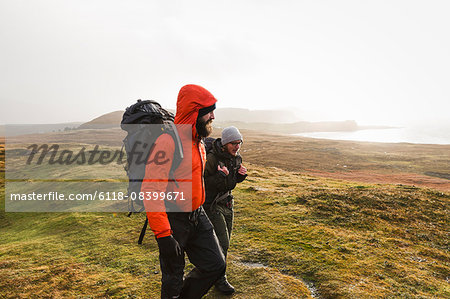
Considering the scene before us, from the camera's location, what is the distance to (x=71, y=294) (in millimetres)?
4855

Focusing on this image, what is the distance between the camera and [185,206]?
10.5ft

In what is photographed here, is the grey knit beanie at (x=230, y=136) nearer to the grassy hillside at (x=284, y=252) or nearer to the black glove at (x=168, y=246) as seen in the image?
the black glove at (x=168, y=246)

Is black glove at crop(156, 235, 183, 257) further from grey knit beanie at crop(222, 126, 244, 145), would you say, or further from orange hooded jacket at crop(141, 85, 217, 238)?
grey knit beanie at crop(222, 126, 244, 145)

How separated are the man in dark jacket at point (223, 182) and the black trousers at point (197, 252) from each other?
0.90 meters

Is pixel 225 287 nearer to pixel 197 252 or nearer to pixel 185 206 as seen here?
pixel 197 252

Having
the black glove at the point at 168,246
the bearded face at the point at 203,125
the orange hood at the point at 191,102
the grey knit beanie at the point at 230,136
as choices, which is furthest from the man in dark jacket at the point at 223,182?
the black glove at the point at 168,246

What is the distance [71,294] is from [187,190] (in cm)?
374

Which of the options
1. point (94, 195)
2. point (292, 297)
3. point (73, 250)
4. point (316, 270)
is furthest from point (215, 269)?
point (94, 195)

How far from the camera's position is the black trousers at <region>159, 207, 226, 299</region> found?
3.19m

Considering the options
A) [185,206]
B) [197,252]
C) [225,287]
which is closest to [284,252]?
[225,287]

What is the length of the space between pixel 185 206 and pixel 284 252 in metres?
3.89

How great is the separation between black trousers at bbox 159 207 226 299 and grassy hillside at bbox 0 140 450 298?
4.35ft

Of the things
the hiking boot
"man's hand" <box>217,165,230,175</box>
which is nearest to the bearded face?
"man's hand" <box>217,165,230,175</box>

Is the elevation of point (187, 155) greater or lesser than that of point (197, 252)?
greater
